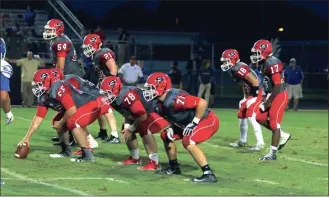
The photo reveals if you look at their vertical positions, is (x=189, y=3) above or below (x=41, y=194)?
above

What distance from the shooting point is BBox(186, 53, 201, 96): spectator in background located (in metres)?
28.5

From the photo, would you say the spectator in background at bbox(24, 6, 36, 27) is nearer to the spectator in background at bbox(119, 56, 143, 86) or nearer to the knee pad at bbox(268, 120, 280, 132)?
the spectator in background at bbox(119, 56, 143, 86)

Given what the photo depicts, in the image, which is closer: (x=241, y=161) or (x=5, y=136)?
(x=241, y=161)

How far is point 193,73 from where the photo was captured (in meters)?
28.9

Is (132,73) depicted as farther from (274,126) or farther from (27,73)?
(274,126)

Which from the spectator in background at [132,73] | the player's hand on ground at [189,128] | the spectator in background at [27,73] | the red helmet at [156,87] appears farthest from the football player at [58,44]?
the spectator in background at [27,73]

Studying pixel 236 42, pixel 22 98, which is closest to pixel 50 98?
pixel 22 98

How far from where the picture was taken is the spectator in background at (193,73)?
93.4 feet

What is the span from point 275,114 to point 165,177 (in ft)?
8.43

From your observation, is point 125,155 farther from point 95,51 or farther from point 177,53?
point 177,53

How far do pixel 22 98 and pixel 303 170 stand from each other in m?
14.2

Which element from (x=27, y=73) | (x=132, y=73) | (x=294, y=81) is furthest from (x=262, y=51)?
(x=294, y=81)

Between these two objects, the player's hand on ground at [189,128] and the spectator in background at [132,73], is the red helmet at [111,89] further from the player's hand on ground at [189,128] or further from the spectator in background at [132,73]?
the spectator in background at [132,73]

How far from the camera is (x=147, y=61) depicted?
3105cm
